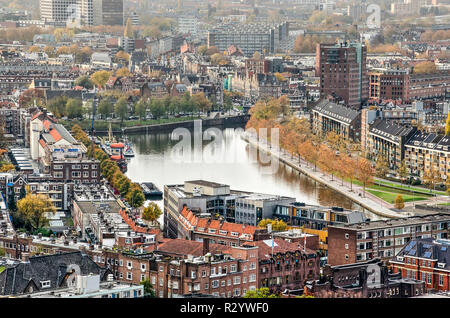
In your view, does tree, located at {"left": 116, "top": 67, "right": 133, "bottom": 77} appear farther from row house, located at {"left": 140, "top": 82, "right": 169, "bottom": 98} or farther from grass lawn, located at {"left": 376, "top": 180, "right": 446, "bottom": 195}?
grass lawn, located at {"left": 376, "top": 180, "right": 446, "bottom": 195}

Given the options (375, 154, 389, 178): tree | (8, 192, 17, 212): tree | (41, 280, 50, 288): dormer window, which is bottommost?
(375, 154, 389, 178): tree

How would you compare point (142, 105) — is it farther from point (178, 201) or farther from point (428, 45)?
point (428, 45)

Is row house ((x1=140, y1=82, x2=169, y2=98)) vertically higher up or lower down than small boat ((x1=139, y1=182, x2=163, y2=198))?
higher up

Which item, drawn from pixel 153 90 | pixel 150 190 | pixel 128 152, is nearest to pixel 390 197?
pixel 150 190

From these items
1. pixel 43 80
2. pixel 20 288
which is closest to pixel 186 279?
pixel 20 288

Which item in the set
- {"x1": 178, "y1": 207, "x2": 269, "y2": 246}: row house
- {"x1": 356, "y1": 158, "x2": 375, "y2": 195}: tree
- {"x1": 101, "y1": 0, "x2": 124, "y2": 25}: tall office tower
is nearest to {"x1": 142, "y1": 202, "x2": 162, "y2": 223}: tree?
{"x1": 178, "y1": 207, "x2": 269, "y2": 246}: row house

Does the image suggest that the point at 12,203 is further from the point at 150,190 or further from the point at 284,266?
the point at 284,266

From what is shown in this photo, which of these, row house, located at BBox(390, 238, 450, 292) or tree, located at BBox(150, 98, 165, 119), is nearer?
row house, located at BBox(390, 238, 450, 292)
